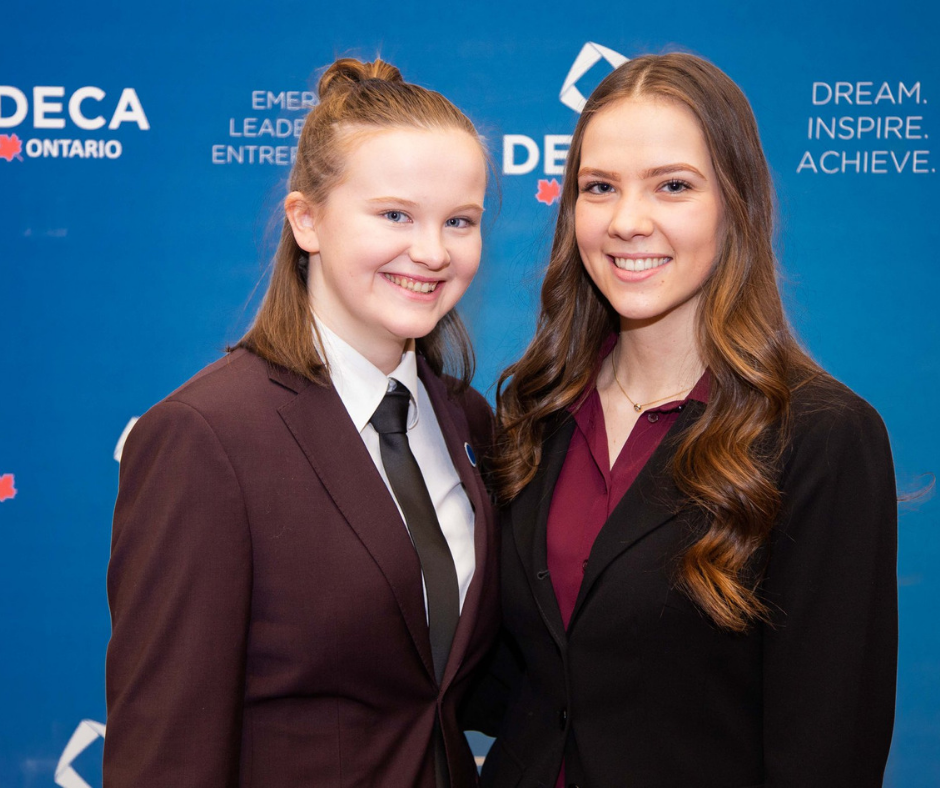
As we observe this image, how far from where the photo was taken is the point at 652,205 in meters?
1.59

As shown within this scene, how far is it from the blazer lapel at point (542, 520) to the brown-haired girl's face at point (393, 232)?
0.40 meters

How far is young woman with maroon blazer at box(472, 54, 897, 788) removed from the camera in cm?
141

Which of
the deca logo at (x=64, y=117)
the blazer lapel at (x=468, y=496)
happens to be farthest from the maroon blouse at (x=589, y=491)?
the deca logo at (x=64, y=117)

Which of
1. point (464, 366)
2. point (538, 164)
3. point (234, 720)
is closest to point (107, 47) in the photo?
point (538, 164)

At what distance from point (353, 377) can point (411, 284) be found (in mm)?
203

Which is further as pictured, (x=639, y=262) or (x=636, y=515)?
(x=639, y=262)

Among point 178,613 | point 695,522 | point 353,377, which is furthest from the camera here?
point 353,377

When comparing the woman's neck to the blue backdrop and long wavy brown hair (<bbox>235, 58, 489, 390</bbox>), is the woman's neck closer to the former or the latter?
long wavy brown hair (<bbox>235, 58, 489, 390</bbox>)

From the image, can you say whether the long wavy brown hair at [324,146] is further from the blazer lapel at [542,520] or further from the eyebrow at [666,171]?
the blazer lapel at [542,520]

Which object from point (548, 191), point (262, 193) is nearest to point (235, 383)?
point (262, 193)

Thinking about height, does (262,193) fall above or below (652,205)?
above

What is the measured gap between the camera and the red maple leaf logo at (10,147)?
2697 millimetres

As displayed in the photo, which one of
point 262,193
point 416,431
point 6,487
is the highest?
point 262,193

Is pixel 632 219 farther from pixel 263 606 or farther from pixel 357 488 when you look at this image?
pixel 263 606
